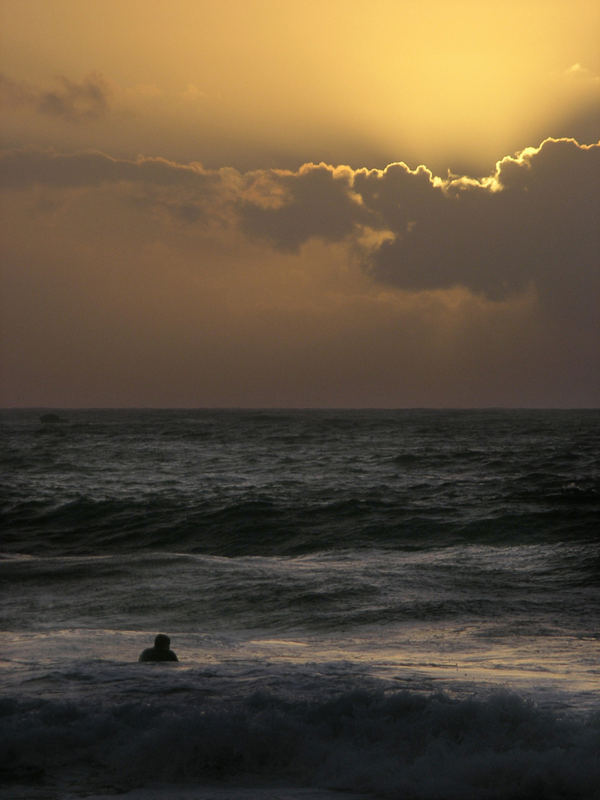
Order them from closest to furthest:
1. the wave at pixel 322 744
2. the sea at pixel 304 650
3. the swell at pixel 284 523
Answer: the wave at pixel 322 744
the sea at pixel 304 650
the swell at pixel 284 523

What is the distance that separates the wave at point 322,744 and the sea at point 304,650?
0.06 ft

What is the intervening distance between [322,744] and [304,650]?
3065 millimetres

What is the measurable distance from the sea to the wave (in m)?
0.02

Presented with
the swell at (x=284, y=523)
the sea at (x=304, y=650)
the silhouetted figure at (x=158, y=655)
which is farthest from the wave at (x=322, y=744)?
the swell at (x=284, y=523)

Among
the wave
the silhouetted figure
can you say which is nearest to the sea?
the wave

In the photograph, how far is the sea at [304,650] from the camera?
20.5ft

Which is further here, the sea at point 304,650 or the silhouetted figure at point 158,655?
the silhouetted figure at point 158,655

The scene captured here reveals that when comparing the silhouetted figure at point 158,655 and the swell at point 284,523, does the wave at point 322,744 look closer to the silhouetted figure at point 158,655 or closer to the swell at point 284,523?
the silhouetted figure at point 158,655

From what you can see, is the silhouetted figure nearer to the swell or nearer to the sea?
the sea

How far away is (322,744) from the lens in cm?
671

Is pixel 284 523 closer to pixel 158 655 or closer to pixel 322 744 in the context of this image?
pixel 158 655

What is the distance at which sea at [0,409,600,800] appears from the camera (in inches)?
247

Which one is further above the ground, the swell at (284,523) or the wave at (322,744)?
the wave at (322,744)

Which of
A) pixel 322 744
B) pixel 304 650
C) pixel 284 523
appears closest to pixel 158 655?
→ pixel 304 650
